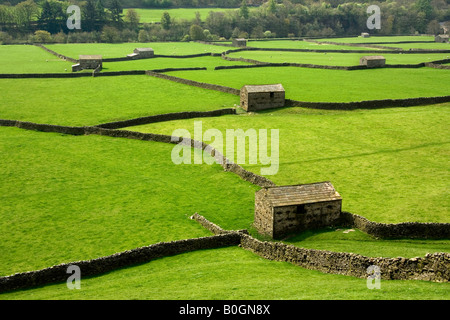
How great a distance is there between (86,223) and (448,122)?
38351 millimetres

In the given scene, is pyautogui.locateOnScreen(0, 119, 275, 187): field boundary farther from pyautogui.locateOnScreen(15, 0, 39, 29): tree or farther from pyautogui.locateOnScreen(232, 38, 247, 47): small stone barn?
pyautogui.locateOnScreen(15, 0, 39, 29): tree

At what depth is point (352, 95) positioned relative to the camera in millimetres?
64938

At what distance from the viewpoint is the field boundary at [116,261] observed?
23.8 m

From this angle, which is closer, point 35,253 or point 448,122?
point 35,253

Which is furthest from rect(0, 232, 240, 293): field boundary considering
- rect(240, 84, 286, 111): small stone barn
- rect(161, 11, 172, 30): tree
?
rect(161, 11, 172, 30): tree

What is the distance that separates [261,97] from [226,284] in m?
40.7

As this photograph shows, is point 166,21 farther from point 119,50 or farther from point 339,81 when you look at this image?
point 339,81

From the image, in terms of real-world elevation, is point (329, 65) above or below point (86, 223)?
above

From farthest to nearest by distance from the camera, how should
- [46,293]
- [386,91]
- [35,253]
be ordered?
[386,91], [35,253], [46,293]

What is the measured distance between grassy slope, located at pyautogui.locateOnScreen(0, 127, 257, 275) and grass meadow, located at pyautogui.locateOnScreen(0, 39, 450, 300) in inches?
4.2

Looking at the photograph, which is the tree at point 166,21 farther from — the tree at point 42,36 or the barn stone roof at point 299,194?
the barn stone roof at point 299,194

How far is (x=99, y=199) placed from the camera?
3506 cm
